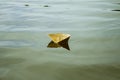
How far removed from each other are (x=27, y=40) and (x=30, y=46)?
137 mm

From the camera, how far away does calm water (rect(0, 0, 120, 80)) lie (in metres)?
1.06

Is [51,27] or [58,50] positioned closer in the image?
[58,50]

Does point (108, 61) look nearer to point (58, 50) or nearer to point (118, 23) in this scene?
point (58, 50)

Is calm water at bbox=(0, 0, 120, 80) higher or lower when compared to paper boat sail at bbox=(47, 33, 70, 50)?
lower

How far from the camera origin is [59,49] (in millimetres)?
1332

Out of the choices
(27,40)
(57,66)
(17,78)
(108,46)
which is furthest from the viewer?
(27,40)

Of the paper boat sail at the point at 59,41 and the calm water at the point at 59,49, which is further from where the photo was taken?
the paper boat sail at the point at 59,41

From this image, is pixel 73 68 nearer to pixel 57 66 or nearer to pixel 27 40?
pixel 57 66

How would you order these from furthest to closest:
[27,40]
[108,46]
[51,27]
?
1. [51,27]
2. [27,40]
3. [108,46]

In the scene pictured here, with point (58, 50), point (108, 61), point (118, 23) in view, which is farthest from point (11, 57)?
point (118, 23)

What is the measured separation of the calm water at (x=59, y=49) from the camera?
1062mm

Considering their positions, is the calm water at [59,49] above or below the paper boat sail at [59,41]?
below

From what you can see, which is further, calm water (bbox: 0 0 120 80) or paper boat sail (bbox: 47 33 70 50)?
paper boat sail (bbox: 47 33 70 50)

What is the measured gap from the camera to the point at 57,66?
113cm
